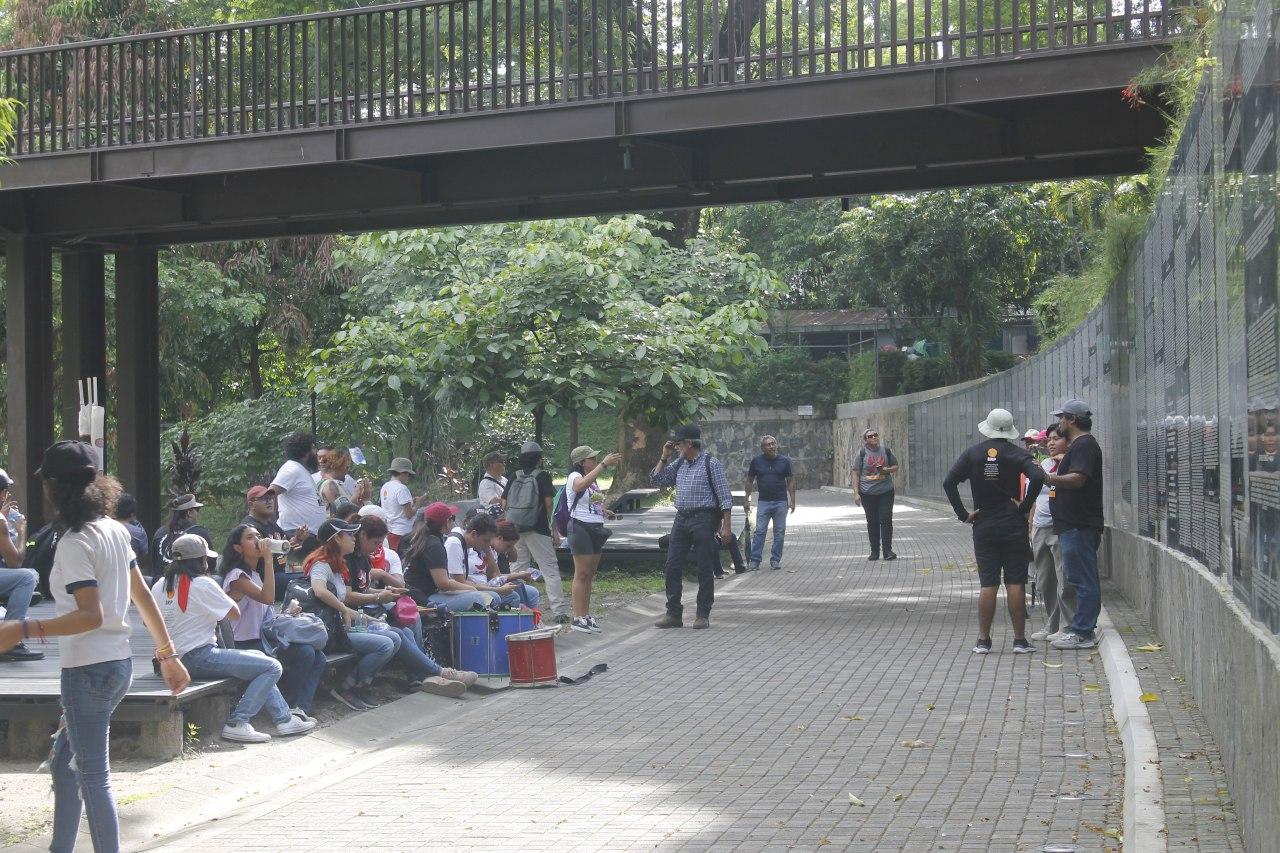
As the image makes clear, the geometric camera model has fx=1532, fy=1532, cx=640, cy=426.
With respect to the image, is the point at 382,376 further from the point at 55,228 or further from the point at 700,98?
the point at 700,98

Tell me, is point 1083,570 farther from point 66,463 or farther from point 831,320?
point 831,320

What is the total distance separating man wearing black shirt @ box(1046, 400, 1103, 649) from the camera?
468 inches

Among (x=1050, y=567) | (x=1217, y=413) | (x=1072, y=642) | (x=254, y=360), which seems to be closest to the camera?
(x=1217, y=413)

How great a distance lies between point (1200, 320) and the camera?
875 cm

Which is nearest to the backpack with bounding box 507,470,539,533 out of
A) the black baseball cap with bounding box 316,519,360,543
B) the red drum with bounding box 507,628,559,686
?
the red drum with bounding box 507,628,559,686

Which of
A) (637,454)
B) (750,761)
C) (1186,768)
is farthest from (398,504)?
(637,454)

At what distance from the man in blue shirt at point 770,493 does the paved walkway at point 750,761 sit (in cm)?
673

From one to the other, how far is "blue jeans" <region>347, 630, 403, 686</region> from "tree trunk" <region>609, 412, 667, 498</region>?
21.2 m

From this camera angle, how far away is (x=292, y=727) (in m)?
9.34

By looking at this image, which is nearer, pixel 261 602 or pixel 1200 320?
pixel 1200 320

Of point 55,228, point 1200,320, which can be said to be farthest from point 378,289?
point 1200,320

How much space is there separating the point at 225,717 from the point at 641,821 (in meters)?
3.31

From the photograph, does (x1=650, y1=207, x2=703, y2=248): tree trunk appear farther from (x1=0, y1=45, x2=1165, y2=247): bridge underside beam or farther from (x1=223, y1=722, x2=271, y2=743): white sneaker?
(x1=223, y1=722, x2=271, y2=743): white sneaker

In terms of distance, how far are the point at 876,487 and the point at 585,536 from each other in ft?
26.1
